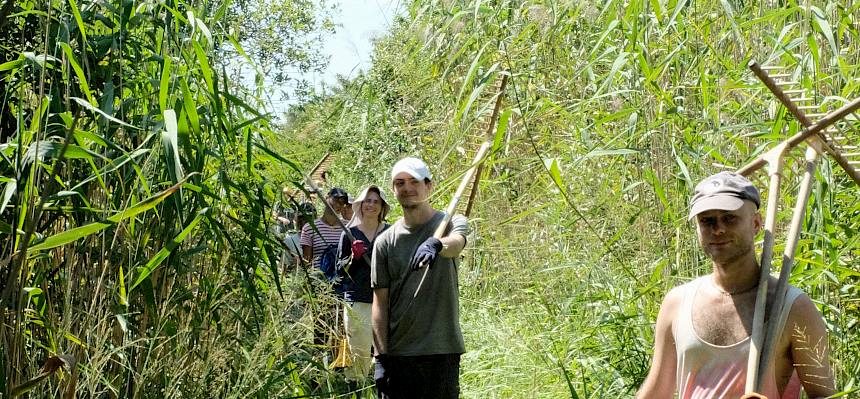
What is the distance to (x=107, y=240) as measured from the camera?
143 inches

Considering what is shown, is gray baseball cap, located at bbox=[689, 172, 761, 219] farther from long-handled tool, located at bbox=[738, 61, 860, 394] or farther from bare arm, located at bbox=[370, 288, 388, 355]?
bare arm, located at bbox=[370, 288, 388, 355]

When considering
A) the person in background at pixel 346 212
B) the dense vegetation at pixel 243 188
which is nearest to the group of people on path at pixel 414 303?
the dense vegetation at pixel 243 188

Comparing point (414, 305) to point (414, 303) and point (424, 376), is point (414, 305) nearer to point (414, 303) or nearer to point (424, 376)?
point (414, 303)

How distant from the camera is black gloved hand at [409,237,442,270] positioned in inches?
177

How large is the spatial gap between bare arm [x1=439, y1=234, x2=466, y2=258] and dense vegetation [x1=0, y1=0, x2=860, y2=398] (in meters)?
0.33

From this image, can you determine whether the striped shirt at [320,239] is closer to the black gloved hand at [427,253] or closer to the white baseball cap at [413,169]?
the white baseball cap at [413,169]

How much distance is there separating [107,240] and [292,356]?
892mm

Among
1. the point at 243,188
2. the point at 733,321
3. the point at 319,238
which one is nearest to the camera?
the point at 733,321

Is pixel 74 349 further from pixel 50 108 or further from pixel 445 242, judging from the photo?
pixel 445 242

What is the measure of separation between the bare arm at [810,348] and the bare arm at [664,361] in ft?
1.05

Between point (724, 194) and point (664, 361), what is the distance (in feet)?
1.45

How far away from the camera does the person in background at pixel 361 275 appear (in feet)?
18.9

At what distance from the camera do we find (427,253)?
451 centimetres

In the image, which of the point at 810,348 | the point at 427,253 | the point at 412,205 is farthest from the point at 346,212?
the point at 810,348
